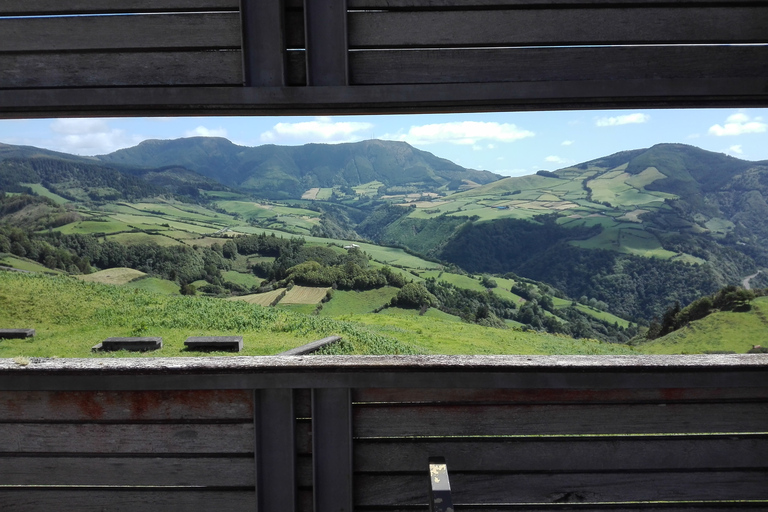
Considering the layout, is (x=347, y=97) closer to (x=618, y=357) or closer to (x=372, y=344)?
(x=618, y=357)

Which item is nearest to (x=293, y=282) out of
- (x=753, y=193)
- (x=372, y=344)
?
(x=372, y=344)

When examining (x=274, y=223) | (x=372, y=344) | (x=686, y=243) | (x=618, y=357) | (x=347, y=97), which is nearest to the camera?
(x=347, y=97)

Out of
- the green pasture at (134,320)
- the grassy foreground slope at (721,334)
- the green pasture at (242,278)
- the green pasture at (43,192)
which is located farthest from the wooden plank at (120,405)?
the green pasture at (43,192)

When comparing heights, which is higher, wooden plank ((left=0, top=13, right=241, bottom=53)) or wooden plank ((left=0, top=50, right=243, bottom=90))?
wooden plank ((left=0, top=13, right=241, bottom=53))

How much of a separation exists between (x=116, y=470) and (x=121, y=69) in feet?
5.87

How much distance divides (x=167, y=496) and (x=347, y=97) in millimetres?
1969

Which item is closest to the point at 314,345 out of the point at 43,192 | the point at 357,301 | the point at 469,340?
the point at 469,340

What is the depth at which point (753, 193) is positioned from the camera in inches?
4791

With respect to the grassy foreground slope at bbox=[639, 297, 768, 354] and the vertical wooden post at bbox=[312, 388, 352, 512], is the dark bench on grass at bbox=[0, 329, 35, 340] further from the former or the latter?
the grassy foreground slope at bbox=[639, 297, 768, 354]

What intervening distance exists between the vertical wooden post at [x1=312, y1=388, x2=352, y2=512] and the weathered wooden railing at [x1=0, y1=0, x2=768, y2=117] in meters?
1.27

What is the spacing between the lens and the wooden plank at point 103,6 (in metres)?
2.08

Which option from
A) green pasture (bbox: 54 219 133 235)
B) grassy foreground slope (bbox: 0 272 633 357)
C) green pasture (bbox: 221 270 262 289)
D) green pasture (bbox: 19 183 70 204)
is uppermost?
green pasture (bbox: 19 183 70 204)

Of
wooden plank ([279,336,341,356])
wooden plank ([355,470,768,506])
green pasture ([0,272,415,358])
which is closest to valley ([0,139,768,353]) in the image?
green pasture ([0,272,415,358])

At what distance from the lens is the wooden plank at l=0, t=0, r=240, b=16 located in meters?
Answer: 2.08
